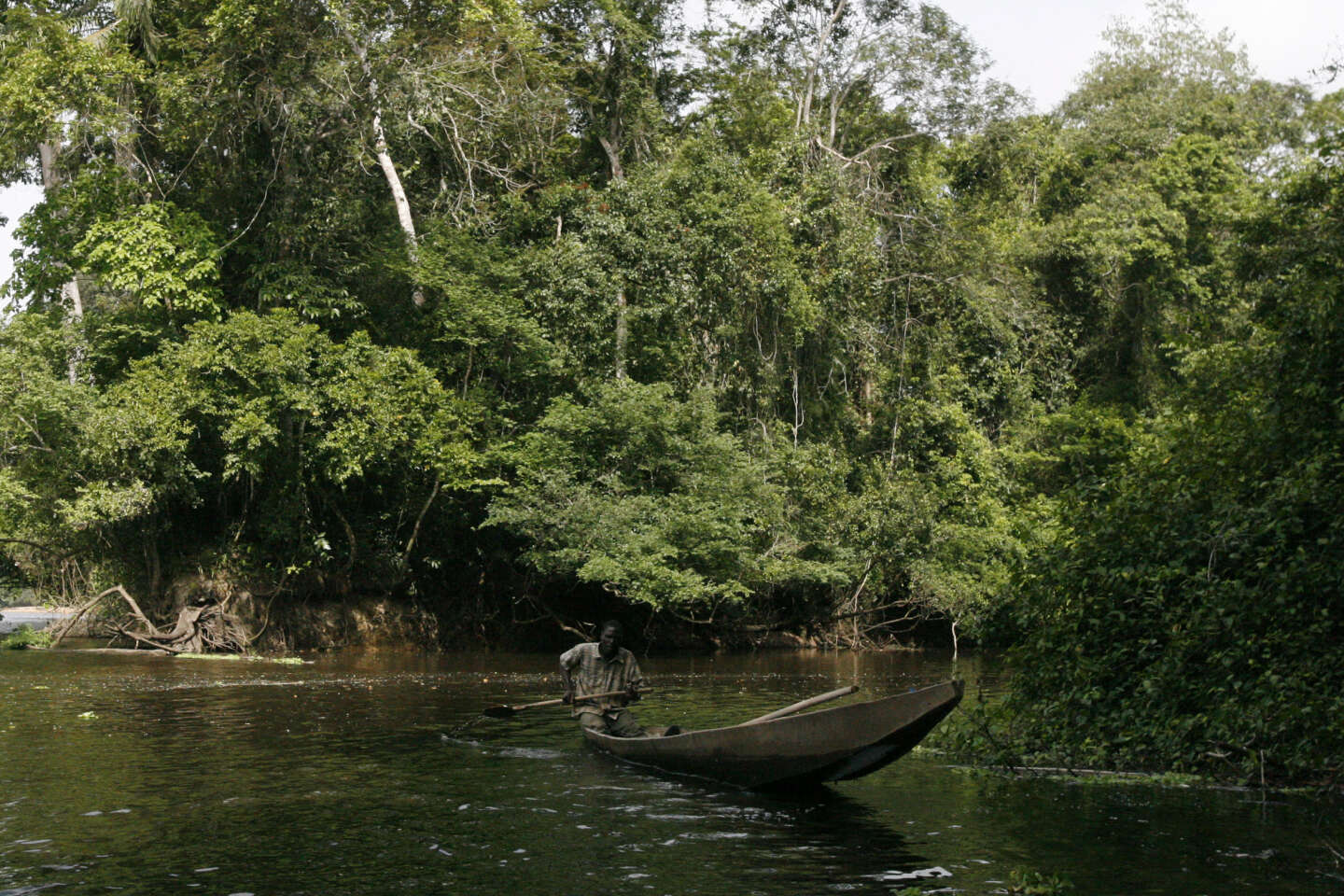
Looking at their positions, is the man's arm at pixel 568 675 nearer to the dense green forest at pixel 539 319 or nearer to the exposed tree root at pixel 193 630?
the dense green forest at pixel 539 319

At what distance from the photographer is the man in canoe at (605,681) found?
12266 mm

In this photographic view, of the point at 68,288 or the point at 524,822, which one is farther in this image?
the point at 68,288

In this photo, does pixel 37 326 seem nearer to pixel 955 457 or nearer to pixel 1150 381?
pixel 955 457

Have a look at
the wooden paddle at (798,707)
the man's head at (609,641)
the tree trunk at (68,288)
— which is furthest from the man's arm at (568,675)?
the tree trunk at (68,288)

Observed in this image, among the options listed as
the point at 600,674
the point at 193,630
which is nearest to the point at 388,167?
the point at 193,630

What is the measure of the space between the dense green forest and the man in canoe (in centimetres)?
1015

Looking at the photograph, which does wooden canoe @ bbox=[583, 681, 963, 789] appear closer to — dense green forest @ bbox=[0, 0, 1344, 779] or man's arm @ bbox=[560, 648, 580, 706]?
man's arm @ bbox=[560, 648, 580, 706]

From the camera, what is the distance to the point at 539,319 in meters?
27.2

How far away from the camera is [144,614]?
25.5 metres

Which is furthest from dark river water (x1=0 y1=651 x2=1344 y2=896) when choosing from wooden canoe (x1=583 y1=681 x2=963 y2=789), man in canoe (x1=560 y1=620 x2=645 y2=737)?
man in canoe (x1=560 y1=620 x2=645 y2=737)

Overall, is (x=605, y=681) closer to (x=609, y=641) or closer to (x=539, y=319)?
(x=609, y=641)

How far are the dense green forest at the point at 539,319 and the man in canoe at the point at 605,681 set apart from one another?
10.2 m

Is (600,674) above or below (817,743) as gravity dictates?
above

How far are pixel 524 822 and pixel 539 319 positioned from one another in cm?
1918
